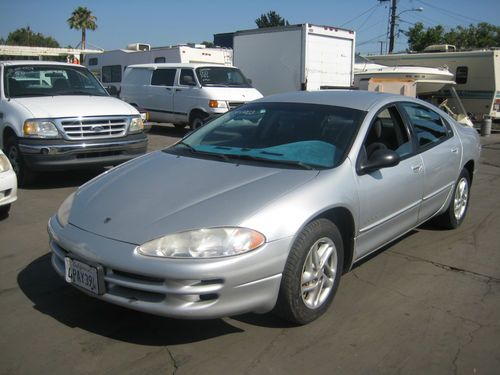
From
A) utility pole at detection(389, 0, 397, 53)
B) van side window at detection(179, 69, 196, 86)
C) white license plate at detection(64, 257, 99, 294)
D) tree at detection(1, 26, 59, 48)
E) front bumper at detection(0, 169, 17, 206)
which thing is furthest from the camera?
tree at detection(1, 26, 59, 48)

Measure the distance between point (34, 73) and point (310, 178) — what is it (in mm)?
5974

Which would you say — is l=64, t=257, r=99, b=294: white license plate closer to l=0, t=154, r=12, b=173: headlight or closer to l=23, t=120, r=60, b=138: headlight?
l=0, t=154, r=12, b=173: headlight

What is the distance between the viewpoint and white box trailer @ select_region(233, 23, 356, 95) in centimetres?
1416

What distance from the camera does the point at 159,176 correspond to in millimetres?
3615

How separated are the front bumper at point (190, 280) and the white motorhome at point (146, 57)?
12258mm

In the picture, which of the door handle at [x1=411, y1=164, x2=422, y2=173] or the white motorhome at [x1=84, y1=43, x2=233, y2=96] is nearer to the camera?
the door handle at [x1=411, y1=164, x2=422, y2=173]

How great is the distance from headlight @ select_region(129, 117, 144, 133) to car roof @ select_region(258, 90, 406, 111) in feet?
11.5

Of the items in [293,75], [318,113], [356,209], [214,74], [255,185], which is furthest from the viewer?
[293,75]

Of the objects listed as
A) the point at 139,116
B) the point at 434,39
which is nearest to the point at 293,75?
the point at 139,116

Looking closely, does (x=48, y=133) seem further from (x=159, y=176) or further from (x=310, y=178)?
(x=310, y=178)

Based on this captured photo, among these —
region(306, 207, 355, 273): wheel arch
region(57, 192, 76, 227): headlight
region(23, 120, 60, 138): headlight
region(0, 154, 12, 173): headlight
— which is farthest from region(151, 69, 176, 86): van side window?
region(306, 207, 355, 273): wheel arch

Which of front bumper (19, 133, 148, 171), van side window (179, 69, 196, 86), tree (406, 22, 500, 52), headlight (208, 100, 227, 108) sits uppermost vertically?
tree (406, 22, 500, 52)

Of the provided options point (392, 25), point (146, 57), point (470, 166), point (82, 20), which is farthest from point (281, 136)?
point (82, 20)

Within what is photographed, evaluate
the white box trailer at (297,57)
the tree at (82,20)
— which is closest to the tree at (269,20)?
the tree at (82,20)
